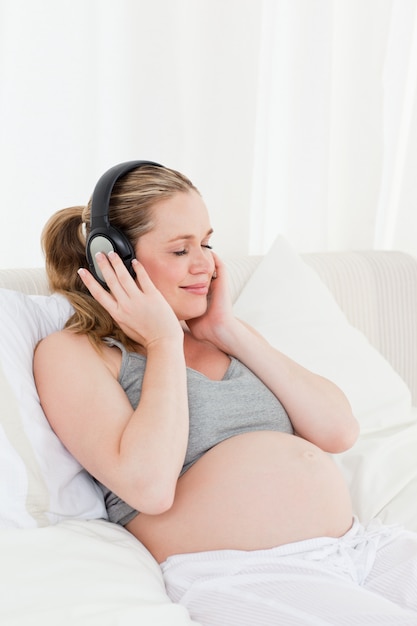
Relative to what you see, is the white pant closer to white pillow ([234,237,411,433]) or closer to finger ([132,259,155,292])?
finger ([132,259,155,292])

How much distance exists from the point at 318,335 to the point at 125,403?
0.78m

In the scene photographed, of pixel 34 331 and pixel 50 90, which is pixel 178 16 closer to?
pixel 50 90

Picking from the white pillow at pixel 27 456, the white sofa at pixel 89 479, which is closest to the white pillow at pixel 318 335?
the white sofa at pixel 89 479

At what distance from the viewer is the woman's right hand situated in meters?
1.27

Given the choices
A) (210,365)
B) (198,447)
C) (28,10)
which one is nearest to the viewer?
(198,447)

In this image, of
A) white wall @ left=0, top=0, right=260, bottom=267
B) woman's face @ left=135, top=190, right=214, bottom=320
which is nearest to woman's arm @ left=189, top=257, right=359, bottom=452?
woman's face @ left=135, top=190, right=214, bottom=320

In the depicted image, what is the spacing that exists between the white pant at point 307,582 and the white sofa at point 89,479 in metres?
0.06

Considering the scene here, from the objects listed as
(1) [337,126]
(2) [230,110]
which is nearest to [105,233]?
(2) [230,110]

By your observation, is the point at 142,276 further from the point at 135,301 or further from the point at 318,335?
the point at 318,335

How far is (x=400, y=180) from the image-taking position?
258cm

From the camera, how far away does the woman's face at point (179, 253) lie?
1351 millimetres

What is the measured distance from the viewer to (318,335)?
1878 mm

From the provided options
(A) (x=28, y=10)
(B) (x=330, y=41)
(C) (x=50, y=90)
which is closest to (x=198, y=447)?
(C) (x=50, y=90)

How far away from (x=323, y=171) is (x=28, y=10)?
0.97 meters
